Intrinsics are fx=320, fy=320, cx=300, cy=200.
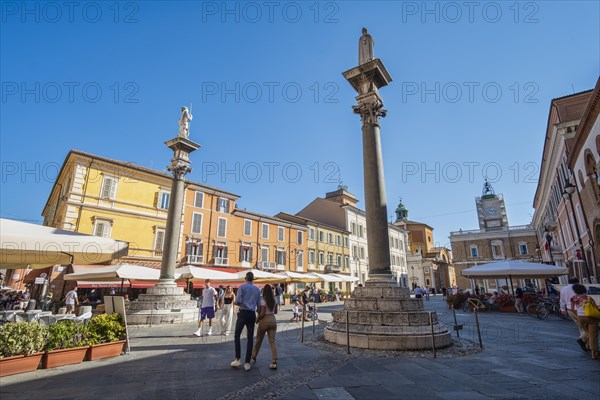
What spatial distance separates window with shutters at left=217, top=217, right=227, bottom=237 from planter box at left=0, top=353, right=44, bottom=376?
89.2 ft

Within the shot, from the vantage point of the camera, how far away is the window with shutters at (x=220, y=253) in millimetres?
31172

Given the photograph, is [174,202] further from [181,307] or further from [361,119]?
[361,119]

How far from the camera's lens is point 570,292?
709cm

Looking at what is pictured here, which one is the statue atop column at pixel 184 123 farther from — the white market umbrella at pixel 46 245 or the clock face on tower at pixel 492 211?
the clock face on tower at pixel 492 211

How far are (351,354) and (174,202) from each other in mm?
11337

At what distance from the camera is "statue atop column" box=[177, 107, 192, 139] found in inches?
640

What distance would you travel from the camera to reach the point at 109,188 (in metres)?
25.2

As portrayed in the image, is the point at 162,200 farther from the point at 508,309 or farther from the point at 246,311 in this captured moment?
the point at 508,309

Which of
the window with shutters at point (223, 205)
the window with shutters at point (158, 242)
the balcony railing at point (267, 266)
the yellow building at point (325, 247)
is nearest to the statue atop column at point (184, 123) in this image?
the window with shutters at point (158, 242)

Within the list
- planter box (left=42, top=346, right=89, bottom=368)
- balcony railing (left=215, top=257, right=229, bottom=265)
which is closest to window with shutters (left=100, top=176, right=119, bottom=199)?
balcony railing (left=215, top=257, right=229, bottom=265)

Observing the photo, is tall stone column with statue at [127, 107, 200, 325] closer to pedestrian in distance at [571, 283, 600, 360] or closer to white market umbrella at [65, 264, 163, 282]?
white market umbrella at [65, 264, 163, 282]

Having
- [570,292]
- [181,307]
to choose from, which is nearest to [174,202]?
[181,307]

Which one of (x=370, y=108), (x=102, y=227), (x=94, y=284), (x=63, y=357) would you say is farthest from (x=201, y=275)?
(x=102, y=227)

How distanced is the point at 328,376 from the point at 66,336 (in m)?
4.69
